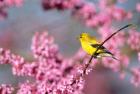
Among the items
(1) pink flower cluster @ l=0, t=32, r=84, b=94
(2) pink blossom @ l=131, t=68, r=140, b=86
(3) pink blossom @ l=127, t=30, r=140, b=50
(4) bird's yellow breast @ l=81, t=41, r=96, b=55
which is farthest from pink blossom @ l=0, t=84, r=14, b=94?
(3) pink blossom @ l=127, t=30, r=140, b=50

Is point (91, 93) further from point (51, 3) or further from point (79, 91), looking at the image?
point (79, 91)

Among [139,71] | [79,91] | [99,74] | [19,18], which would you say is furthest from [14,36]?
[79,91]

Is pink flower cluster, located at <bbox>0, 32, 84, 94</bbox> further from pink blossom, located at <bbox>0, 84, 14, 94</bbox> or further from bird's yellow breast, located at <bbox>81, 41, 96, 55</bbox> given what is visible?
bird's yellow breast, located at <bbox>81, 41, 96, 55</bbox>

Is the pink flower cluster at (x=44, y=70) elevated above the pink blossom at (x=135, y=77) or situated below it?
below

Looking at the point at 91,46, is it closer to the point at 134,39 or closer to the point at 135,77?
the point at 135,77

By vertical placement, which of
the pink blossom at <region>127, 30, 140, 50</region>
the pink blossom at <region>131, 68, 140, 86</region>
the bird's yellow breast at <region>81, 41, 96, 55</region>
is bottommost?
the bird's yellow breast at <region>81, 41, 96, 55</region>

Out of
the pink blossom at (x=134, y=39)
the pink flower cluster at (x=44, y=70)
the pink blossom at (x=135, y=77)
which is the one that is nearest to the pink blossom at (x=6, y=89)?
the pink flower cluster at (x=44, y=70)

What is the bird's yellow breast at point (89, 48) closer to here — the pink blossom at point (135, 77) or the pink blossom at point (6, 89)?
the pink blossom at point (6, 89)

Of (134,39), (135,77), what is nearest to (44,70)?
(135,77)
